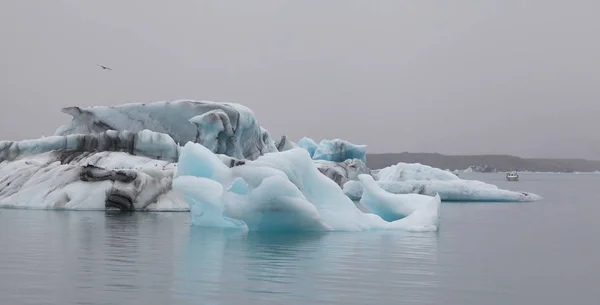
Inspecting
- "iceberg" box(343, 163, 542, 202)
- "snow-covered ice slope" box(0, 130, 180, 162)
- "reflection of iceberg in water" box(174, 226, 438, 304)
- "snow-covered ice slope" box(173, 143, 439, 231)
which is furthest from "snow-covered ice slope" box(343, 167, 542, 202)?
"reflection of iceberg in water" box(174, 226, 438, 304)

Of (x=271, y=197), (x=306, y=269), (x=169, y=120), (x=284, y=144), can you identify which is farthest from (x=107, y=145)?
(x=306, y=269)

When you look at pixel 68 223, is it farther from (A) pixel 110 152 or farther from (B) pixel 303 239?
(A) pixel 110 152

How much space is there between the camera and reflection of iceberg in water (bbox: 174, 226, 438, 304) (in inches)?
335

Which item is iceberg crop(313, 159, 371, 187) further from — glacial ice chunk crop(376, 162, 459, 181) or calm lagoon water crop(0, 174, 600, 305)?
calm lagoon water crop(0, 174, 600, 305)

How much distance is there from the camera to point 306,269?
10.6 m

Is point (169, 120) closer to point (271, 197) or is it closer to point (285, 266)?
point (271, 197)

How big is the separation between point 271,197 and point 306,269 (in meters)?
4.60

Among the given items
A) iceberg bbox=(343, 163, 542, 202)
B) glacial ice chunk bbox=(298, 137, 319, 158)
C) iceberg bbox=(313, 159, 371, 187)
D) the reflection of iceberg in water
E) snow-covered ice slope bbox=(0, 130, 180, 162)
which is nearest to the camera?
the reflection of iceberg in water

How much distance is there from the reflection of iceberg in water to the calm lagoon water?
0.02 metres

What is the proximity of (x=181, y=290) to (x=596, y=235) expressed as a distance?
13229mm

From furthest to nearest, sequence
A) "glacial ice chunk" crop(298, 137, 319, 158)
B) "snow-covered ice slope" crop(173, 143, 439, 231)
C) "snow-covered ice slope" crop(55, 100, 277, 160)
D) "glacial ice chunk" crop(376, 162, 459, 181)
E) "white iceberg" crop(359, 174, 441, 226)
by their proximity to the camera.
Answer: "glacial ice chunk" crop(298, 137, 319, 158), "glacial ice chunk" crop(376, 162, 459, 181), "snow-covered ice slope" crop(55, 100, 277, 160), "white iceberg" crop(359, 174, 441, 226), "snow-covered ice slope" crop(173, 143, 439, 231)

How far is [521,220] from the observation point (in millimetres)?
23234

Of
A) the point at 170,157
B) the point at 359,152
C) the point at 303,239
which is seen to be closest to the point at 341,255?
the point at 303,239

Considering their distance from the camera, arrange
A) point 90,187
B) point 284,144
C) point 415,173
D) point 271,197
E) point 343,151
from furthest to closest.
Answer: point 343,151 → point 284,144 → point 415,173 → point 90,187 → point 271,197
